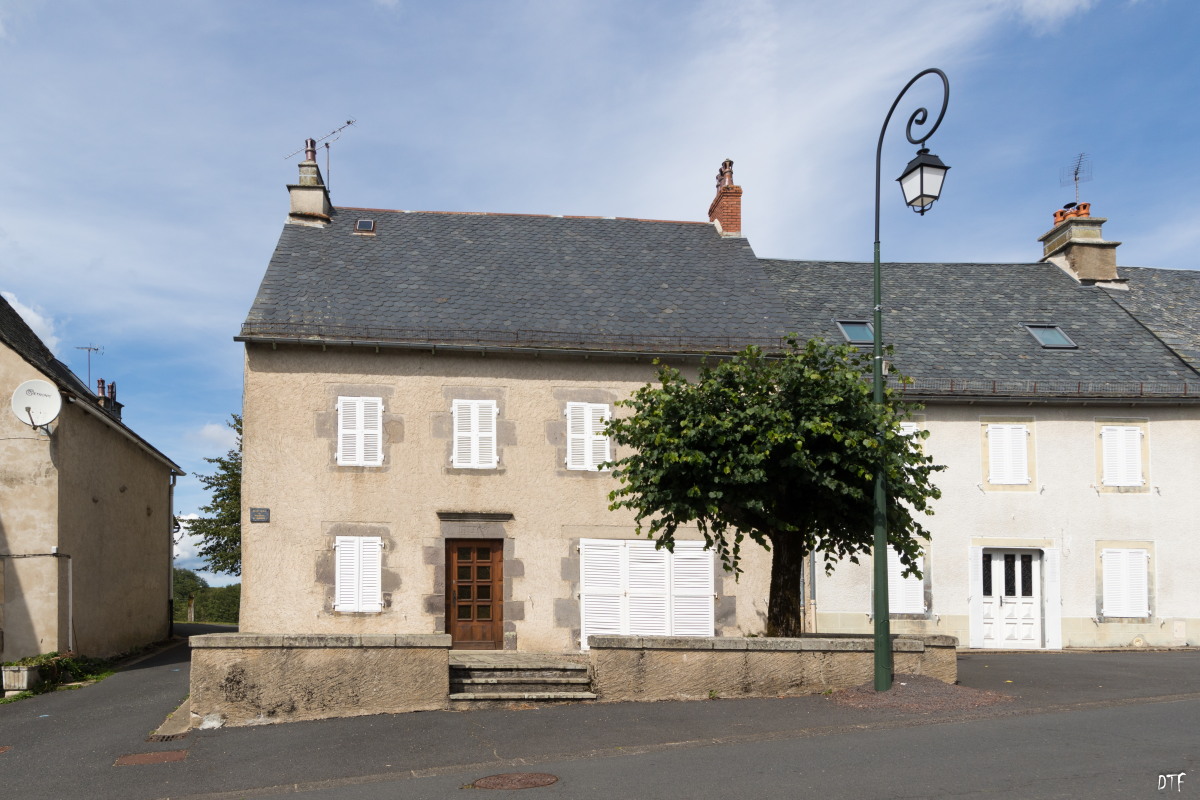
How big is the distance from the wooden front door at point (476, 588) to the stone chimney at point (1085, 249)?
47.1ft

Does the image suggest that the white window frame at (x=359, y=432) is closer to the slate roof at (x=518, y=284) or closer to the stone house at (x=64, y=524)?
the slate roof at (x=518, y=284)

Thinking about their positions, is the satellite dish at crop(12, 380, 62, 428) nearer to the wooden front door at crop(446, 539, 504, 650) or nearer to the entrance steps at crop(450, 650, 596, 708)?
the wooden front door at crop(446, 539, 504, 650)

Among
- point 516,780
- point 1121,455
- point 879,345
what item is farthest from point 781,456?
point 1121,455

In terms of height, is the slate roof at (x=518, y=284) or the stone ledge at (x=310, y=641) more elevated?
the slate roof at (x=518, y=284)

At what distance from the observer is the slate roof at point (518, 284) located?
15773 mm

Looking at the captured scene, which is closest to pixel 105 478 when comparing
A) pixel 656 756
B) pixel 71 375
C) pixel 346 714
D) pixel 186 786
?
pixel 71 375

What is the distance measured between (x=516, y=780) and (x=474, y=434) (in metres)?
8.25

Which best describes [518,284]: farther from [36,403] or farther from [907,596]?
[907,596]

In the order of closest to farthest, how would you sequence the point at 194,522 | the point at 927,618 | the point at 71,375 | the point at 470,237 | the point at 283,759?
1. the point at 283,759
2. the point at 927,618
3. the point at 470,237
4. the point at 71,375
5. the point at 194,522

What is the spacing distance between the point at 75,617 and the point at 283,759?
864cm

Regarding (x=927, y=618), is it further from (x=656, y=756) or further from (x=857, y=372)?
(x=656, y=756)

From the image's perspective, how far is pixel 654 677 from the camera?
10.5 meters

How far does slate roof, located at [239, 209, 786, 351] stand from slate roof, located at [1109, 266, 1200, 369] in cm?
802

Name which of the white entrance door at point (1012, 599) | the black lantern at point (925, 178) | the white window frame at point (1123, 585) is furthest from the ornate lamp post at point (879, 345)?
the white window frame at point (1123, 585)
